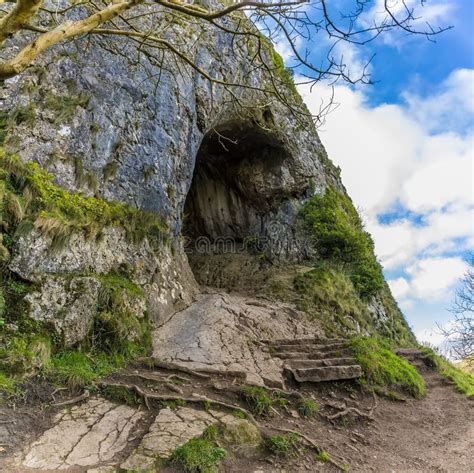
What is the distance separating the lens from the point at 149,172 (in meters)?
10.3

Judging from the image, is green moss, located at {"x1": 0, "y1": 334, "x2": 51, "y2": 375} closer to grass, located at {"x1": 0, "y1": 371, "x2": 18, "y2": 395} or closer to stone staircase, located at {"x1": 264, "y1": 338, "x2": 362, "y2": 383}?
grass, located at {"x1": 0, "y1": 371, "x2": 18, "y2": 395}

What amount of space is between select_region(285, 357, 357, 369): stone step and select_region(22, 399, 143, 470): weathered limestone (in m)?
3.80

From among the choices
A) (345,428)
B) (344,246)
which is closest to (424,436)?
(345,428)

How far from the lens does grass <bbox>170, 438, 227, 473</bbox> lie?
152 inches

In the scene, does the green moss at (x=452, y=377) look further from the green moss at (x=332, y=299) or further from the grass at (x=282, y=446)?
the grass at (x=282, y=446)

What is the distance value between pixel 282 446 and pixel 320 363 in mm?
3537

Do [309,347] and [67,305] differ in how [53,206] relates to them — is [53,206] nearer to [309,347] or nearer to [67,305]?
[67,305]

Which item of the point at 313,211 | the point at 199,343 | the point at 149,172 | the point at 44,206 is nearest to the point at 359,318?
the point at 313,211

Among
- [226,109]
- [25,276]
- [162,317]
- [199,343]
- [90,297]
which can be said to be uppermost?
[226,109]

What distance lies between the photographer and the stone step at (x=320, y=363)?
7.78 m

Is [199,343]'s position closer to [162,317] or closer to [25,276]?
[162,317]

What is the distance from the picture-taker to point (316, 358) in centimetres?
837

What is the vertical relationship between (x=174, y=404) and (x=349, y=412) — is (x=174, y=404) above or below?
above

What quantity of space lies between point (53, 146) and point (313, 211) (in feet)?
36.0
